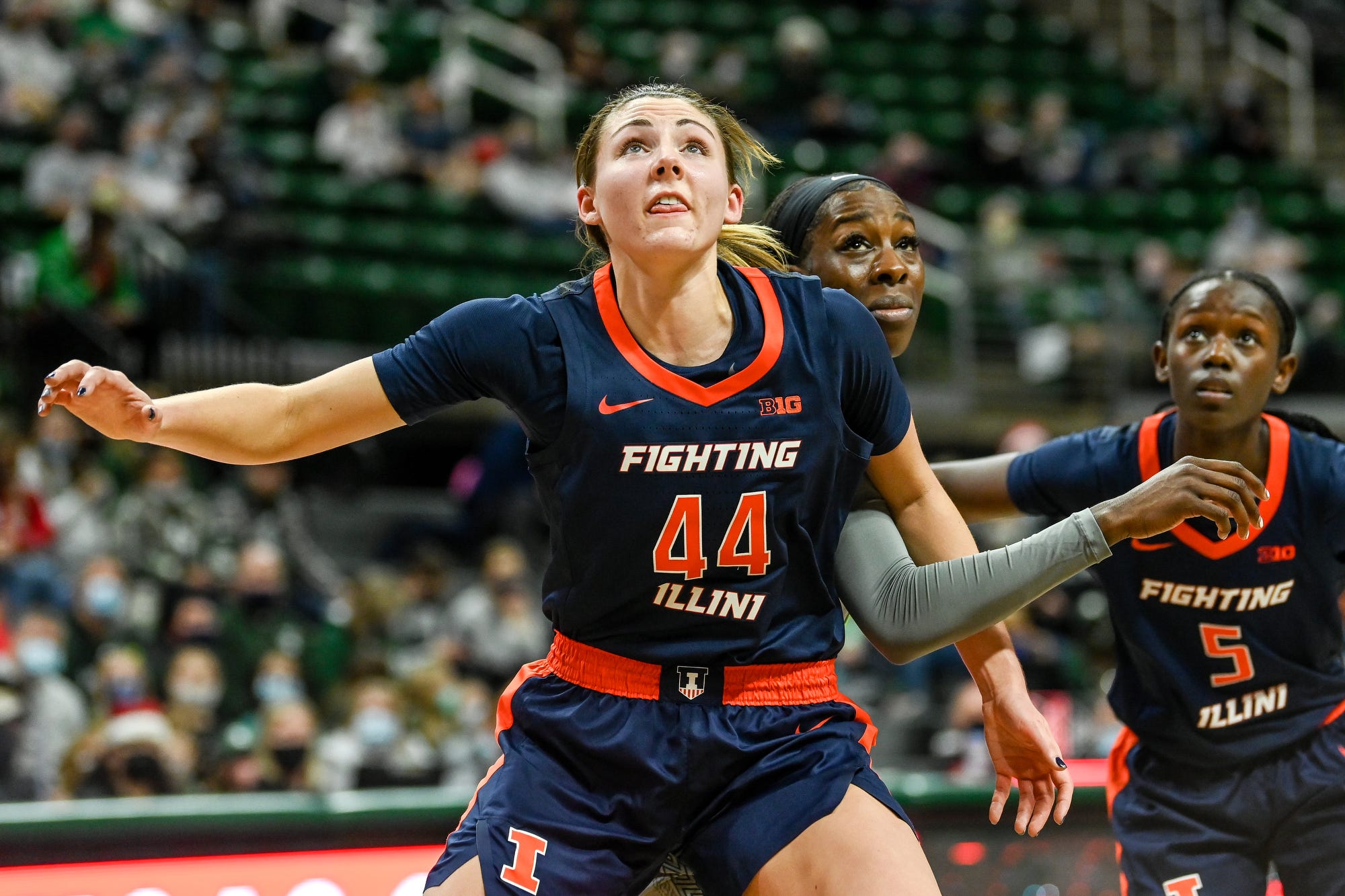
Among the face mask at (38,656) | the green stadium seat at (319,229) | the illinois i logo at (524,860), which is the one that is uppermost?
the green stadium seat at (319,229)

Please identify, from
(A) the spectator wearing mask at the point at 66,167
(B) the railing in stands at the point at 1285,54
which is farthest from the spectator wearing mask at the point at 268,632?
(B) the railing in stands at the point at 1285,54

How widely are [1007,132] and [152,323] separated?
7555mm

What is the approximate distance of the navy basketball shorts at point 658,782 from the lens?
2.87 meters

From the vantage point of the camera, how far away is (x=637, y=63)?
13.9 metres

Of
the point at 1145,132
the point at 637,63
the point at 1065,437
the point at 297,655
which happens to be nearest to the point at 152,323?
the point at 297,655

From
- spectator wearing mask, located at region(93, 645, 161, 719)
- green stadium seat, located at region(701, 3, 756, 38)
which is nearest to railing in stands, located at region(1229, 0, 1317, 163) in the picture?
green stadium seat, located at region(701, 3, 756, 38)

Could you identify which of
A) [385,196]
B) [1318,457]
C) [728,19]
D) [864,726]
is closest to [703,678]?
[864,726]

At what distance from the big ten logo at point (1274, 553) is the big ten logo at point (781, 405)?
1349 millimetres

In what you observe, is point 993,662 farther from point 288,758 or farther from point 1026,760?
point 288,758

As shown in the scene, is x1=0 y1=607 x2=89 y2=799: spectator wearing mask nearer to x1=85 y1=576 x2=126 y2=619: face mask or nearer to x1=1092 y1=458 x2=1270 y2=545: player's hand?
x1=85 y1=576 x2=126 y2=619: face mask

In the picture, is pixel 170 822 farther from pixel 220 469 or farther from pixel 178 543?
pixel 220 469

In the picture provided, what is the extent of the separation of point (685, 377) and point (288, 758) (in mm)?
4797

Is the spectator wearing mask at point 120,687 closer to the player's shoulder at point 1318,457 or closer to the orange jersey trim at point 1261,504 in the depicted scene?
the orange jersey trim at point 1261,504

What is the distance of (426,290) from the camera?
11125 millimetres
